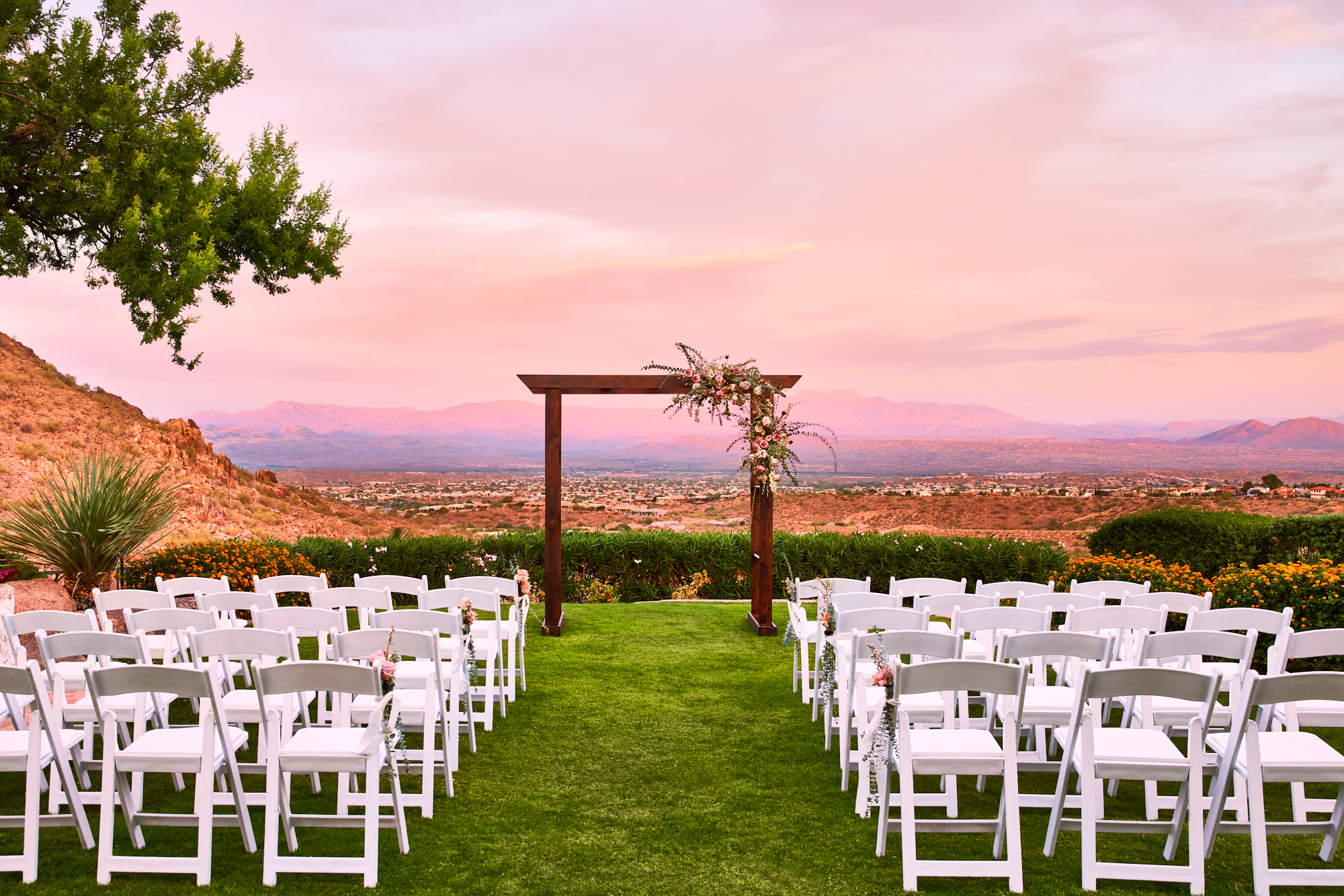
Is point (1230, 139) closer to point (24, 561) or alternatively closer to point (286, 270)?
point (286, 270)

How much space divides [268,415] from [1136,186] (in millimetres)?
37478

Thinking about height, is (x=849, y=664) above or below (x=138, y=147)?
below

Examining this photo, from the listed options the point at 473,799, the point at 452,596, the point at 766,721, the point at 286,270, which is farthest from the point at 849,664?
the point at 286,270

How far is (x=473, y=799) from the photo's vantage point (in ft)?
14.0

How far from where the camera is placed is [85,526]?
792 cm

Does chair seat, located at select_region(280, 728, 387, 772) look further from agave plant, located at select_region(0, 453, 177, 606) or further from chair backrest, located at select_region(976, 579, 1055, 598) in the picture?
agave plant, located at select_region(0, 453, 177, 606)

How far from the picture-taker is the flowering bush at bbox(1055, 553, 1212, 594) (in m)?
7.95

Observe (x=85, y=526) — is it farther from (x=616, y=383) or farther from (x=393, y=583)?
(x=616, y=383)

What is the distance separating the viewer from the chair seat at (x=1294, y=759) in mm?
3307

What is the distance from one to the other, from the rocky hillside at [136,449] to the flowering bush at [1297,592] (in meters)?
25.3

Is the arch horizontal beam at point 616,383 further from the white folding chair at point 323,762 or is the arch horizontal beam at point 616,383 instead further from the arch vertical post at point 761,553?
the white folding chair at point 323,762

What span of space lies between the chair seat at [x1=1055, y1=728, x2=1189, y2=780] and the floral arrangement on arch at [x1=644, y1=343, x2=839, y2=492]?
4821mm

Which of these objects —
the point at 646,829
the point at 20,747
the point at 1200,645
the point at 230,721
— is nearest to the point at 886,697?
the point at 646,829

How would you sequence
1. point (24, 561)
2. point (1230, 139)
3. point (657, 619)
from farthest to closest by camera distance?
point (1230, 139), point (657, 619), point (24, 561)
